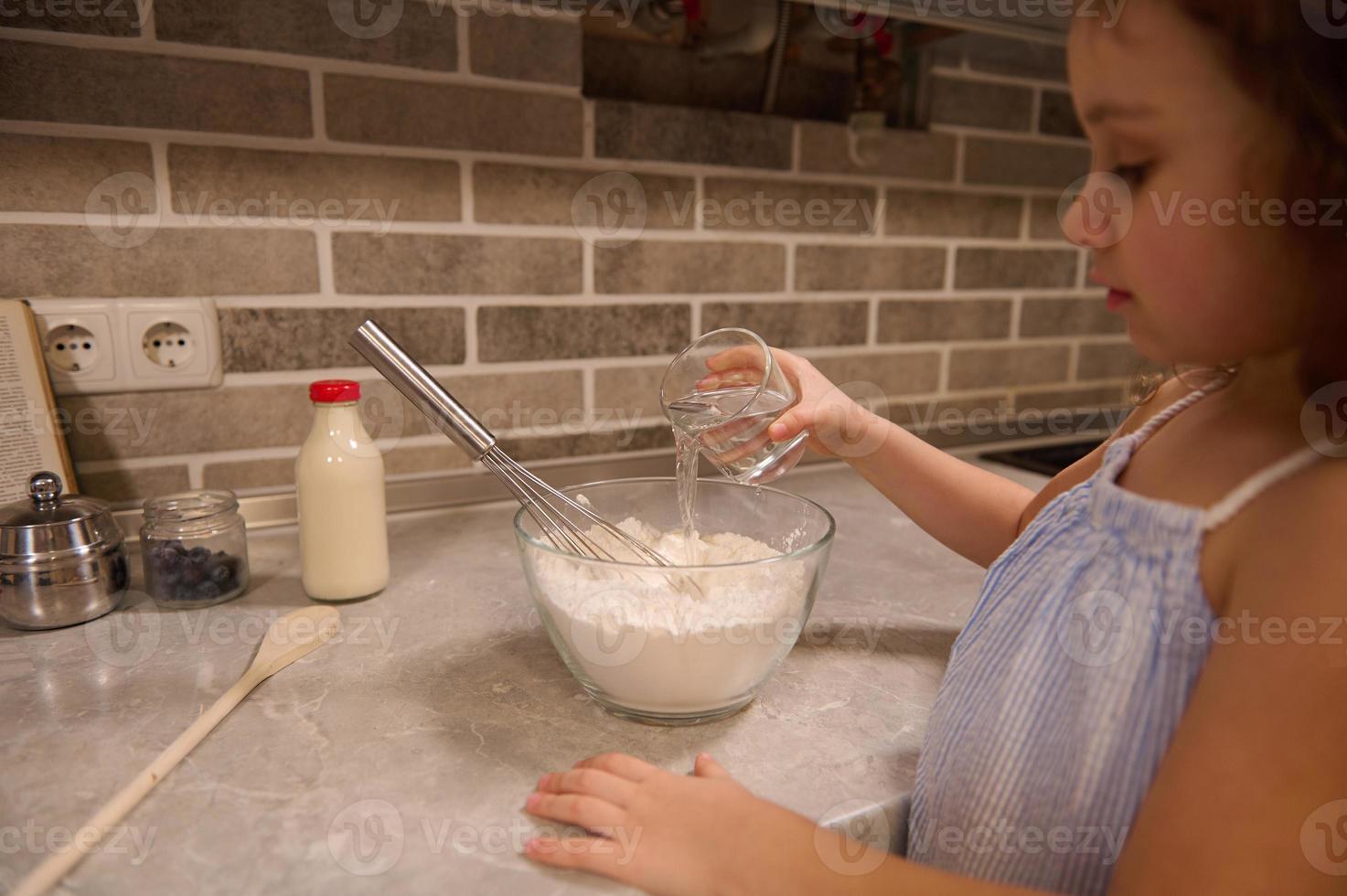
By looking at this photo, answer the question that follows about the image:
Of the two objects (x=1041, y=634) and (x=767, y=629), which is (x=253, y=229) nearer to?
(x=767, y=629)

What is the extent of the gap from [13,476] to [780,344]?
35.0 inches

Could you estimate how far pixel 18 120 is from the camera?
82 centimetres

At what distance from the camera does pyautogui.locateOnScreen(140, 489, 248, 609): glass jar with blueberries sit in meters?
0.78

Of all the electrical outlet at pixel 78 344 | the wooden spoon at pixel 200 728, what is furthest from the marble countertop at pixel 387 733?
the electrical outlet at pixel 78 344

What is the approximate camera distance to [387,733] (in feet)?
1.96

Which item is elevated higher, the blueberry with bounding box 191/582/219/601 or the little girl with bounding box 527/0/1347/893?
the little girl with bounding box 527/0/1347/893

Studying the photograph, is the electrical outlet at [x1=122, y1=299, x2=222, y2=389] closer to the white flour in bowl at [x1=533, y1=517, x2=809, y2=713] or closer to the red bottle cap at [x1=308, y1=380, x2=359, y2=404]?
the red bottle cap at [x1=308, y1=380, x2=359, y2=404]

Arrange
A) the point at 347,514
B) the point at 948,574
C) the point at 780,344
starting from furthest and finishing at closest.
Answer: the point at 780,344
the point at 948,574
the point at 347,514

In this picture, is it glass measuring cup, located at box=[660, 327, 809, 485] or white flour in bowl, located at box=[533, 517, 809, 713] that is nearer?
white flour in bowl, located at box=[533, 517, 809, 713]

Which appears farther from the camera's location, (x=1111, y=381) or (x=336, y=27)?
(x=1111, y=381)

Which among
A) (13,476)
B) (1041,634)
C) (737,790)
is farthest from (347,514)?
(1041,634)

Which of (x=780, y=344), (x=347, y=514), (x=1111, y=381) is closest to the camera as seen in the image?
(x=347, y=514)

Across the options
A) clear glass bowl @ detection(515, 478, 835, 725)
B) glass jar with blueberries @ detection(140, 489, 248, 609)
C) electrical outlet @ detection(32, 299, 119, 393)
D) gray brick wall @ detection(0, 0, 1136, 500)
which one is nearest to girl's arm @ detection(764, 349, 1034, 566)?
clear glass bowl @ detection(515, 478, 835, 725)

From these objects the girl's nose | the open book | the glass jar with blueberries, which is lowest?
the glass jar with blueberries
